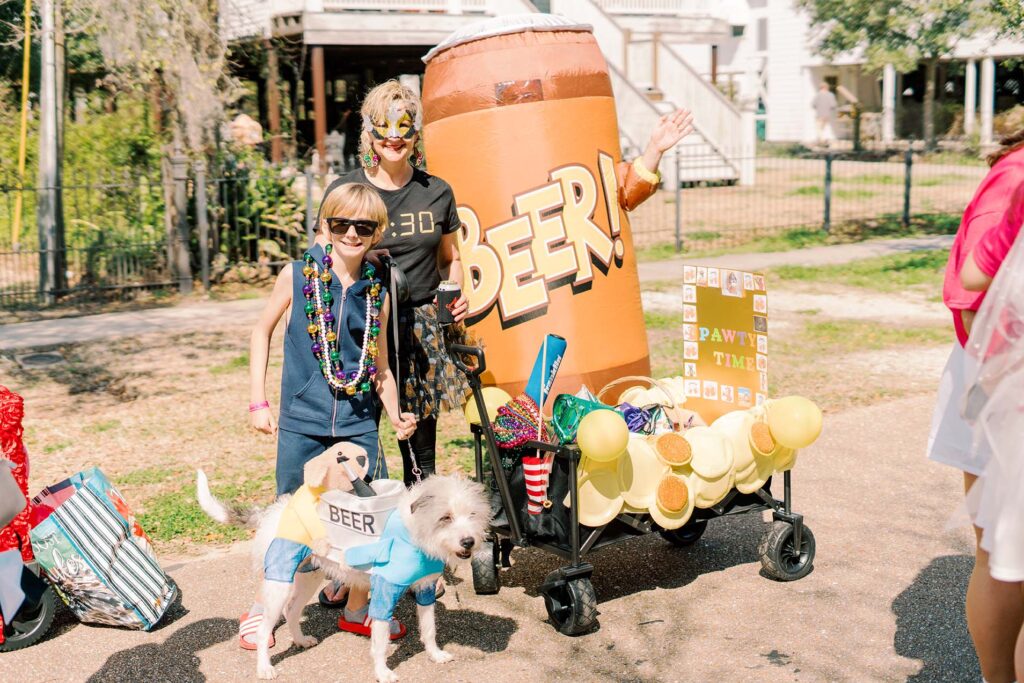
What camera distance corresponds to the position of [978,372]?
327 centimetres

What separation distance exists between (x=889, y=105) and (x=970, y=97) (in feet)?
8.68

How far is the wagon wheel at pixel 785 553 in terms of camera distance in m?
4.94

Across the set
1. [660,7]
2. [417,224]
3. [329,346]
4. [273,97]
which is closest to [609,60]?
[660,7]

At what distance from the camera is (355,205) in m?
4.20

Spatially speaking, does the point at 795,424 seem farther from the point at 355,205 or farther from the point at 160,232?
the point at 160,232

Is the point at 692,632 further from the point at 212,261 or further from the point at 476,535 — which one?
the point at 212,261

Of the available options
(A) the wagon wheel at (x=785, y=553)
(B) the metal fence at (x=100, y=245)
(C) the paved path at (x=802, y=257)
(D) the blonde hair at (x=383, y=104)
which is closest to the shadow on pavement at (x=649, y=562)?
(A) the wagon wheel at (x=785, y=553)


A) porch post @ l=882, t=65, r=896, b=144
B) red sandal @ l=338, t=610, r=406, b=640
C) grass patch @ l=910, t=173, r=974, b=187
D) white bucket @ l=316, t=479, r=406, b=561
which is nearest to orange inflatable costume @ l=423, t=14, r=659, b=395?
red sandal @ l=338, t=610, r=406, b=640

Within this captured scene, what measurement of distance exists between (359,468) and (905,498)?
329cm

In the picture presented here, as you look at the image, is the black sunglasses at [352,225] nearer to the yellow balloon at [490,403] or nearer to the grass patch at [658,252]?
the yellow balloon at [490,403]

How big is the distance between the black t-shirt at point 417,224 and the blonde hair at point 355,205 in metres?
0.46

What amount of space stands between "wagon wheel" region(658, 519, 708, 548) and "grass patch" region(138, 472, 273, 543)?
2.06 m

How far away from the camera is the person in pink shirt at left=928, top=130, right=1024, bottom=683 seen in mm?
3344

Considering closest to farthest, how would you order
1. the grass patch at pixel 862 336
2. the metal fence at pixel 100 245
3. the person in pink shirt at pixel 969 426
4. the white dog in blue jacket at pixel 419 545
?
1. the person in pink shirt at pixel 969 426
2. the white dog in blue jacket at pixel 419 545
3. the grass patch at pixel 862 336
4. the metal fence at pixel 100 245
